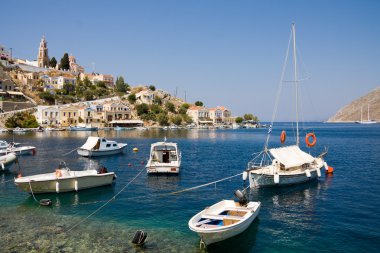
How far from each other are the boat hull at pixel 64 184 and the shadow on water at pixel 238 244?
14.7 metres

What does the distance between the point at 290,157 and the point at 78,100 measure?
142 meters

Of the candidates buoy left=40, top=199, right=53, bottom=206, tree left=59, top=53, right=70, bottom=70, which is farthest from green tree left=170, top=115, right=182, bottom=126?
buoy left=40, top=199, right=53, bottom=206

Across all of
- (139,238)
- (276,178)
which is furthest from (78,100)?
(139,238)

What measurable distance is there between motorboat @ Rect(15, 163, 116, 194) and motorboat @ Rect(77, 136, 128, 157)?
22.5 metres

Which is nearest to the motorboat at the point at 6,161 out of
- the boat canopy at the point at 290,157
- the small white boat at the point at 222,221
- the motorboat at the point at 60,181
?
the motorboat at the point at 60,181

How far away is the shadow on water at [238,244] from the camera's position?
14.8 meters

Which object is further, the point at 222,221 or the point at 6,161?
the point at 6,161

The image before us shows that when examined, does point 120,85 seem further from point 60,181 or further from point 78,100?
point 60,181

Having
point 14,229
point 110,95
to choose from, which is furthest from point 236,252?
point 110,95

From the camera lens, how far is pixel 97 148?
50.0 metres

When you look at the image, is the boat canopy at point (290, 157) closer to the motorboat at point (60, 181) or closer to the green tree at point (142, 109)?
the motorboat at point (60, 181)

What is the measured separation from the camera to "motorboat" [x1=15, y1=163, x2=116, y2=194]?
23.5m

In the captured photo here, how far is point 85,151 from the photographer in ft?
161

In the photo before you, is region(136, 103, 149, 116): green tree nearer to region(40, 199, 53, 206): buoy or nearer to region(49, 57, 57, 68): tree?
region(49, 57, 57, 68): tree
